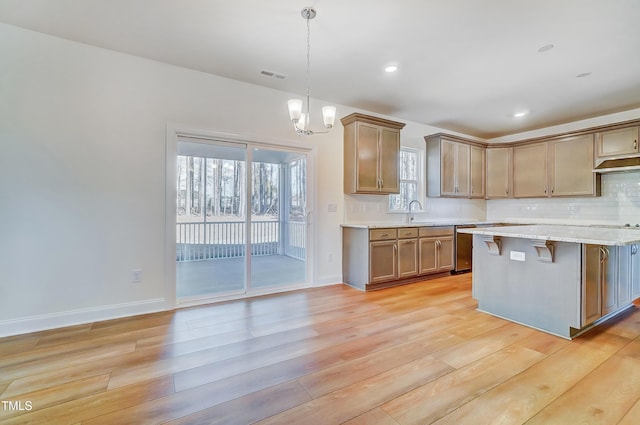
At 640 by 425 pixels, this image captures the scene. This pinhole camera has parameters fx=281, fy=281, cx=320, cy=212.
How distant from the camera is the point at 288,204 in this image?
159 inches

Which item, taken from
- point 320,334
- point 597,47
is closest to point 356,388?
point 320,334

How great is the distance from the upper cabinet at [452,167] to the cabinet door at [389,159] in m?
1.07

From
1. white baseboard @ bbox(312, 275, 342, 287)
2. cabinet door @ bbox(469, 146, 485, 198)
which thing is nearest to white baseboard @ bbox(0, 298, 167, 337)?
white baseboard @ bbox(312, 275, 342, 287)

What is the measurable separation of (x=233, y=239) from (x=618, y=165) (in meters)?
5.73

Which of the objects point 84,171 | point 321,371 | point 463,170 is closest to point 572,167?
point 463,170

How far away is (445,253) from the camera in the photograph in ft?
15.2

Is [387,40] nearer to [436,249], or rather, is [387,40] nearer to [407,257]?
[407,257]

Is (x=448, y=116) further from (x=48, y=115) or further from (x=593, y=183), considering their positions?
(x=48, y=115)

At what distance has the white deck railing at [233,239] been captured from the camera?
3463 mm

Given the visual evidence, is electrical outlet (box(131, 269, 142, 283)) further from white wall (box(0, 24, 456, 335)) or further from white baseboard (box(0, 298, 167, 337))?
white baseboard (box(0, 298, 167, 337))

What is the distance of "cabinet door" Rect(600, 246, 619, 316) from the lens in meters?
2.64

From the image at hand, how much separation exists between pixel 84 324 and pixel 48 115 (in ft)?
6.62

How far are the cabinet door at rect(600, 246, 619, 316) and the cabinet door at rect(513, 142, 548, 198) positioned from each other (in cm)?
279

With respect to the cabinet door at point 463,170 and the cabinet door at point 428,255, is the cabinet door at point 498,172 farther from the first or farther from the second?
the cabinet door at point 428,255
